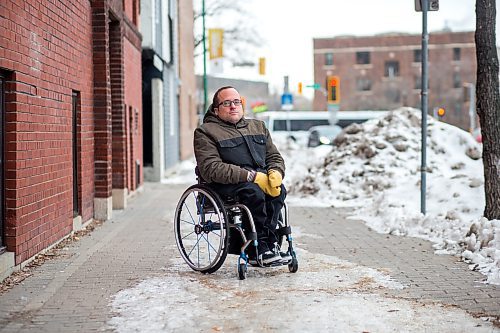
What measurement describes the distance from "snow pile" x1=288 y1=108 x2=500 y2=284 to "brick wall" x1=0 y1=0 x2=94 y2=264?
14.2 feet

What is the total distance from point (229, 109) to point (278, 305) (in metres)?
2.33

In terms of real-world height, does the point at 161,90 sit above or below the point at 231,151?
above

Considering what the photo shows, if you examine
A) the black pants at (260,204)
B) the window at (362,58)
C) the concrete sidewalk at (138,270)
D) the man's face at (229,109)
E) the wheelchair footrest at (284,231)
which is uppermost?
the window at (362,58)

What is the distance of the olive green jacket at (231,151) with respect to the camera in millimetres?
7803

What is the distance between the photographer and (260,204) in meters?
7.73

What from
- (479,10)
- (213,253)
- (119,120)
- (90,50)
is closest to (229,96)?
(213,253)

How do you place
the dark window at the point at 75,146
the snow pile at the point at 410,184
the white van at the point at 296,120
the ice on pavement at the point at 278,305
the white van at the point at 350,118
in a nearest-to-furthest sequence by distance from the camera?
the ice on pavement at the point at 278,305 → the snow pile at the point at 410,184 → the dark window at the point at 75,146 → the white van at the point at 296,120 → the white van at the point at 350,118

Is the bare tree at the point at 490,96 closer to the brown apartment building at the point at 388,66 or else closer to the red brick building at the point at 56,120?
the red brick building at the point at 56,120

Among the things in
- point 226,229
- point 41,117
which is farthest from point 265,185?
point 41,117

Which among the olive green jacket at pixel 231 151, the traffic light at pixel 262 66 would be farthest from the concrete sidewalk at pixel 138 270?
the traffic light at pixel 262 66

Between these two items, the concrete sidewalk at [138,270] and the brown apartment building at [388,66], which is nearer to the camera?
the concrete sidewalk at [138,270]

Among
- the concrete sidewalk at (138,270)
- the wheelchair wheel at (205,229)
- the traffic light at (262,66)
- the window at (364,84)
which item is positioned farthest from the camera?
the window at (364,84)

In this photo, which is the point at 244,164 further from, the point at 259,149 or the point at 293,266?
the point at 293,266

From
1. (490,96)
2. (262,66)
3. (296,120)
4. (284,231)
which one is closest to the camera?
(284,231)
